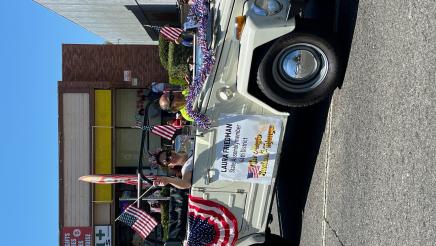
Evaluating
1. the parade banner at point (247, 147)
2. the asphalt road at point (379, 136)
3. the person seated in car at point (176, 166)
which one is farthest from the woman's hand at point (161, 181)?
the asphalt road at point (379, 136)

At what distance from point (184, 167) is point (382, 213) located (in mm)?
3055

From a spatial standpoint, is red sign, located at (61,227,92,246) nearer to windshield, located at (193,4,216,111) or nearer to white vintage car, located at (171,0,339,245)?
white vintage car, located at (171,0,339,245)

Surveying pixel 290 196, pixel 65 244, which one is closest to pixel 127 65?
pixel 65 244

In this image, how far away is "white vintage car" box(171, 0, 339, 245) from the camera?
230 inches

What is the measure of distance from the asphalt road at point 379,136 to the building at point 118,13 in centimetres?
1392

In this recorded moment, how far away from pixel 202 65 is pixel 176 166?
1836mm

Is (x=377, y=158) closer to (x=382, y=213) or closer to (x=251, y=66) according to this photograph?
(x=382, y=213)

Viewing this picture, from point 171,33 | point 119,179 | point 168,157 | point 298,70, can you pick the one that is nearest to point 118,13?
point 171,33

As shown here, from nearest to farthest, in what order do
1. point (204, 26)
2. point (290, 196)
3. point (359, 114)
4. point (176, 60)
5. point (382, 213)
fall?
point (382, 213)
point (359, 114)
point (204, 26)
point (290, 196)
point (176, 60)

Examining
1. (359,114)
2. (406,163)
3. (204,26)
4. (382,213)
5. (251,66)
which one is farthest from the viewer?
(204,26)

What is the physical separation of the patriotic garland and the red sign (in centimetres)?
1119

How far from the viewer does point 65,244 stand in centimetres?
1662

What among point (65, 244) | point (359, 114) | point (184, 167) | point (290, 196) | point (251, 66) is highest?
point (251, 66)

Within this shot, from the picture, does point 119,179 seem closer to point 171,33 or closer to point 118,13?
point 171,33
